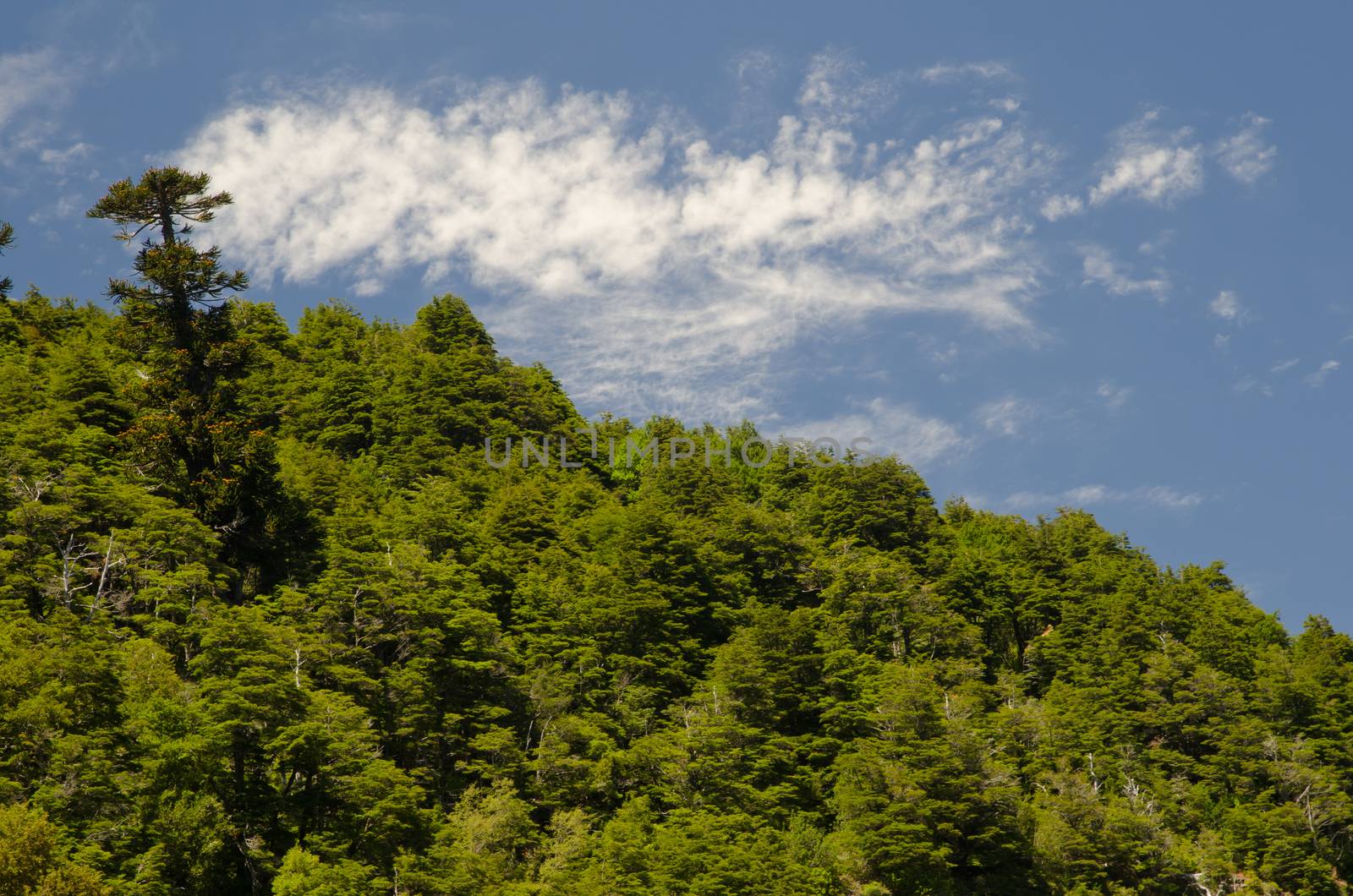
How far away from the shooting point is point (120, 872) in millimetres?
30812

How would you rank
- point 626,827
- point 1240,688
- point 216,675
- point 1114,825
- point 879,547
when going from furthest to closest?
point 879,547, point 1240,688, point 1114,825, point 626,827, point 216,675

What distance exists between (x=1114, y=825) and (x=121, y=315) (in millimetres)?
51857

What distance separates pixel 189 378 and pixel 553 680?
2315 centimetres

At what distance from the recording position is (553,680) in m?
50.3

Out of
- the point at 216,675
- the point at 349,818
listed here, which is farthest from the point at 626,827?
the point at 216,675

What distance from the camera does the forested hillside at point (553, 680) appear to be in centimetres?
3516

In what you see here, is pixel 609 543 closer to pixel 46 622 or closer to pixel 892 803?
pixel 892 803

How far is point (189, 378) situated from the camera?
56188 millimetres

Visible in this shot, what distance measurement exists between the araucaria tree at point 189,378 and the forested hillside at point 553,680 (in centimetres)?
20

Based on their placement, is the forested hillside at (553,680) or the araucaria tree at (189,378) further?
the araucaria tree at (189,378)

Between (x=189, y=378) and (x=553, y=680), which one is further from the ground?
(x=189, y=378)

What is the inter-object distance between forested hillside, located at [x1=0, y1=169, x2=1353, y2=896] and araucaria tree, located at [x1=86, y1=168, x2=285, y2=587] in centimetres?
20

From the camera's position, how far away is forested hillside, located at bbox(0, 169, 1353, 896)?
35156 mm

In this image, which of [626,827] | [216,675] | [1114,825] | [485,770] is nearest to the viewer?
[216,675]
